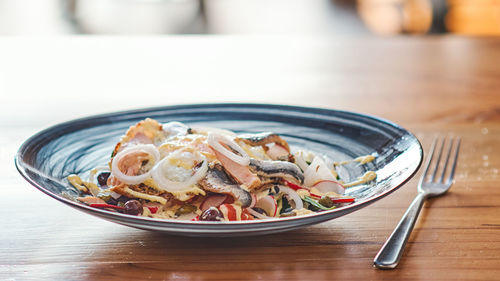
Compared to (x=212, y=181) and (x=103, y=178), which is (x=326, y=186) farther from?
(x=103, y=178)

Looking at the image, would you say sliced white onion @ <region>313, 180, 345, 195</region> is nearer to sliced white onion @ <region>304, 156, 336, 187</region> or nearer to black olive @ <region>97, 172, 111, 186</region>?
sliced white onion @ <region>304, 156, 336, 187</region>

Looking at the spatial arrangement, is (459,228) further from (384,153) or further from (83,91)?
(83,91)

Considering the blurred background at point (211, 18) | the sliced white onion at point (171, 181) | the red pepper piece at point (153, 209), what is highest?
the sliced white onion at point (171, 181)

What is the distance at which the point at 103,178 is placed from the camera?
1.30 metres

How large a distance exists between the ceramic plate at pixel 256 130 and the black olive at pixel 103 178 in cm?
7

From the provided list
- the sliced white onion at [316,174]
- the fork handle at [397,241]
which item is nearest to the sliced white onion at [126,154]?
the sliced white onion at [316,174]

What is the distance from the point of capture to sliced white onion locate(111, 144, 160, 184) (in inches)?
46.9

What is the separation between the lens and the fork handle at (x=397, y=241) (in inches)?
40.1

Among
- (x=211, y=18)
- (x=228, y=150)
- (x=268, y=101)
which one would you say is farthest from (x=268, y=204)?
(x=211, y=18)

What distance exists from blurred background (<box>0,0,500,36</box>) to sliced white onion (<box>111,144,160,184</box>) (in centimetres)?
528

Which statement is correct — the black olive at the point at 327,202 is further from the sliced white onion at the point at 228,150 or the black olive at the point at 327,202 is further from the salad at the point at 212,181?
the sliced white onion at the point at 228,150

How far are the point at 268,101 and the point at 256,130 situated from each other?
2.77 feet

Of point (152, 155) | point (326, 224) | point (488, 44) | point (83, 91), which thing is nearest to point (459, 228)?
point (326, 224)

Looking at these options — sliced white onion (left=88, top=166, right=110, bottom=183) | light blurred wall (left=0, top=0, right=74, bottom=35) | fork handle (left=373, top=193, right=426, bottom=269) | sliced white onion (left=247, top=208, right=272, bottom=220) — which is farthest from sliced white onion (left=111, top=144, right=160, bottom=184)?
light blurred wall (left=0, top=0, right=74, bottom=35)
